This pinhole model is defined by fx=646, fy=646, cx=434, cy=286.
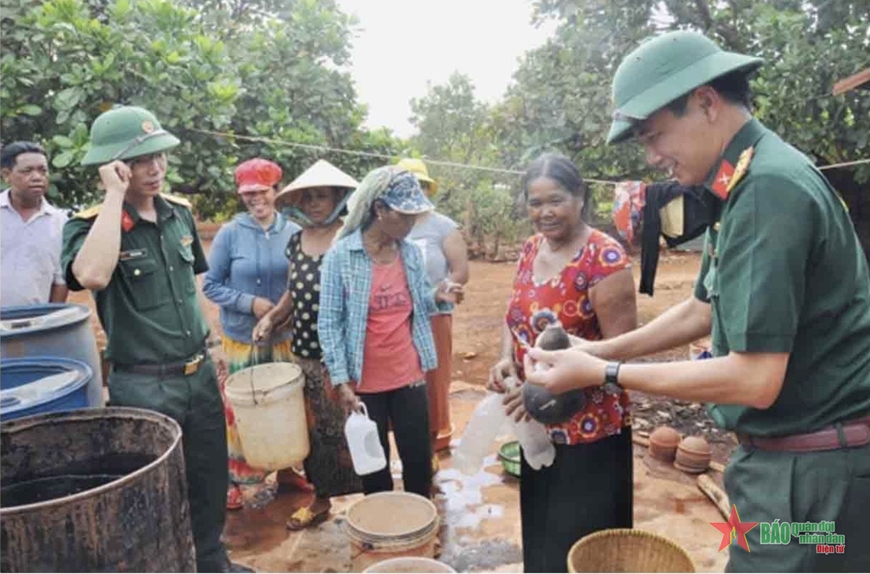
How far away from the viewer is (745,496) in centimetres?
156

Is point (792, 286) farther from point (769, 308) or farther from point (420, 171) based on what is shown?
point (420, 171)

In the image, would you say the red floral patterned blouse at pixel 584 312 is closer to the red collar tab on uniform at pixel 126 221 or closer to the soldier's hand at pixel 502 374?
the soldier's hand at pixel 502 374

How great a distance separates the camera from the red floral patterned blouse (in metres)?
2.25

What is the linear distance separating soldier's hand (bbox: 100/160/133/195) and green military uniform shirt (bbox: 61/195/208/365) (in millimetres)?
156

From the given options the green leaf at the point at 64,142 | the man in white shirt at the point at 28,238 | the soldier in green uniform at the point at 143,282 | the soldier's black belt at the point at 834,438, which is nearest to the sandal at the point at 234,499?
the soldier in green uniform at the point at 143,282

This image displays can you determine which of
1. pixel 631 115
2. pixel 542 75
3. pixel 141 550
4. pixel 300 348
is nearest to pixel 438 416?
pixel 300 348

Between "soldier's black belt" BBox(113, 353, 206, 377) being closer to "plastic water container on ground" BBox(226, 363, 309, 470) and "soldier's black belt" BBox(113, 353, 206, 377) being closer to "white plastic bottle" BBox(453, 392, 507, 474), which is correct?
"plastic water container on ground" BBox(226, 363, 309, 470)

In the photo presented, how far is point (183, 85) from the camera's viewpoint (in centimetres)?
409

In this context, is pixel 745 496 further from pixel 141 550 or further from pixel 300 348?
pixel 300 348

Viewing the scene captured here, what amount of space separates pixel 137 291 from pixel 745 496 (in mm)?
2226

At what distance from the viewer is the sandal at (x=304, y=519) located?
3.51 m

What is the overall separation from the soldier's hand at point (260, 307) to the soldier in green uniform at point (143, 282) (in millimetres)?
768

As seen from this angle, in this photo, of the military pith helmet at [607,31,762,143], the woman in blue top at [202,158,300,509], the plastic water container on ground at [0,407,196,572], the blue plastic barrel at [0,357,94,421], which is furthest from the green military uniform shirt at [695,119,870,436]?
the woman in blue top at [202,158,300,509]

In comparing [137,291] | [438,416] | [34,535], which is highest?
[137,291]
